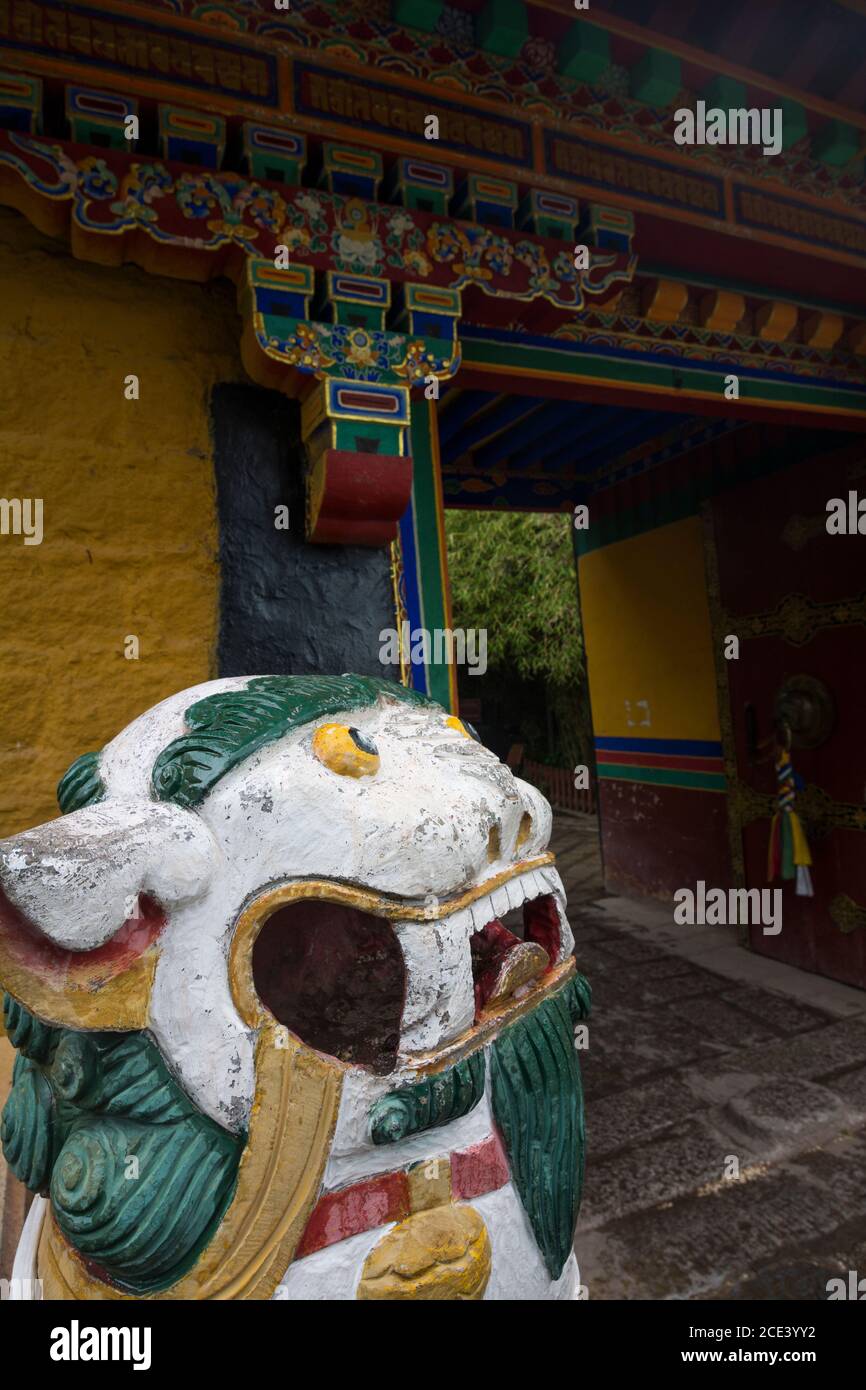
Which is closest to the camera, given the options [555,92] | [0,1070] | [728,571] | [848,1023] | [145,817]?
[145,817]

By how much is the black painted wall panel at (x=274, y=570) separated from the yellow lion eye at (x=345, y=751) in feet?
4.46

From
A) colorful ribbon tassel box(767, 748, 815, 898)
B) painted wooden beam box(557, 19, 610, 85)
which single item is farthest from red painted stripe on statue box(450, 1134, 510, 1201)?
colorful ribbon tassel box(767, 748, 815, 898)

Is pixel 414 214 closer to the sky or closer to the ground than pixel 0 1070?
closer to the sky

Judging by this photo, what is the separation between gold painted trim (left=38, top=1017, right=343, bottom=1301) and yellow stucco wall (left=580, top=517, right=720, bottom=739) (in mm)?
5242

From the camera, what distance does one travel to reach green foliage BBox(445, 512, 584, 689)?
36.1ft

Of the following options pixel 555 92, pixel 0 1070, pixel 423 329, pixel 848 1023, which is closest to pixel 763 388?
pixel 555 92

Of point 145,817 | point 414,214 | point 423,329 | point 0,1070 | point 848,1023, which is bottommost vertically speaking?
point 848,1023

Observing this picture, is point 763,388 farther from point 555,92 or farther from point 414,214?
point 414,214

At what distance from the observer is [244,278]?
220cm

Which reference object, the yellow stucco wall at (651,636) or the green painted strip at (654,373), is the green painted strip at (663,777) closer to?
the yellow stucco wall at (651,636)

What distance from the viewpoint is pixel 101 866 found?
0.89 m

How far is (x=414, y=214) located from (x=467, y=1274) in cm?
252

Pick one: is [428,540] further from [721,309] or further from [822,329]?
[822,329]

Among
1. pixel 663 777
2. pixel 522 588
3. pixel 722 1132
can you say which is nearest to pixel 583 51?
pixel 722 1132
